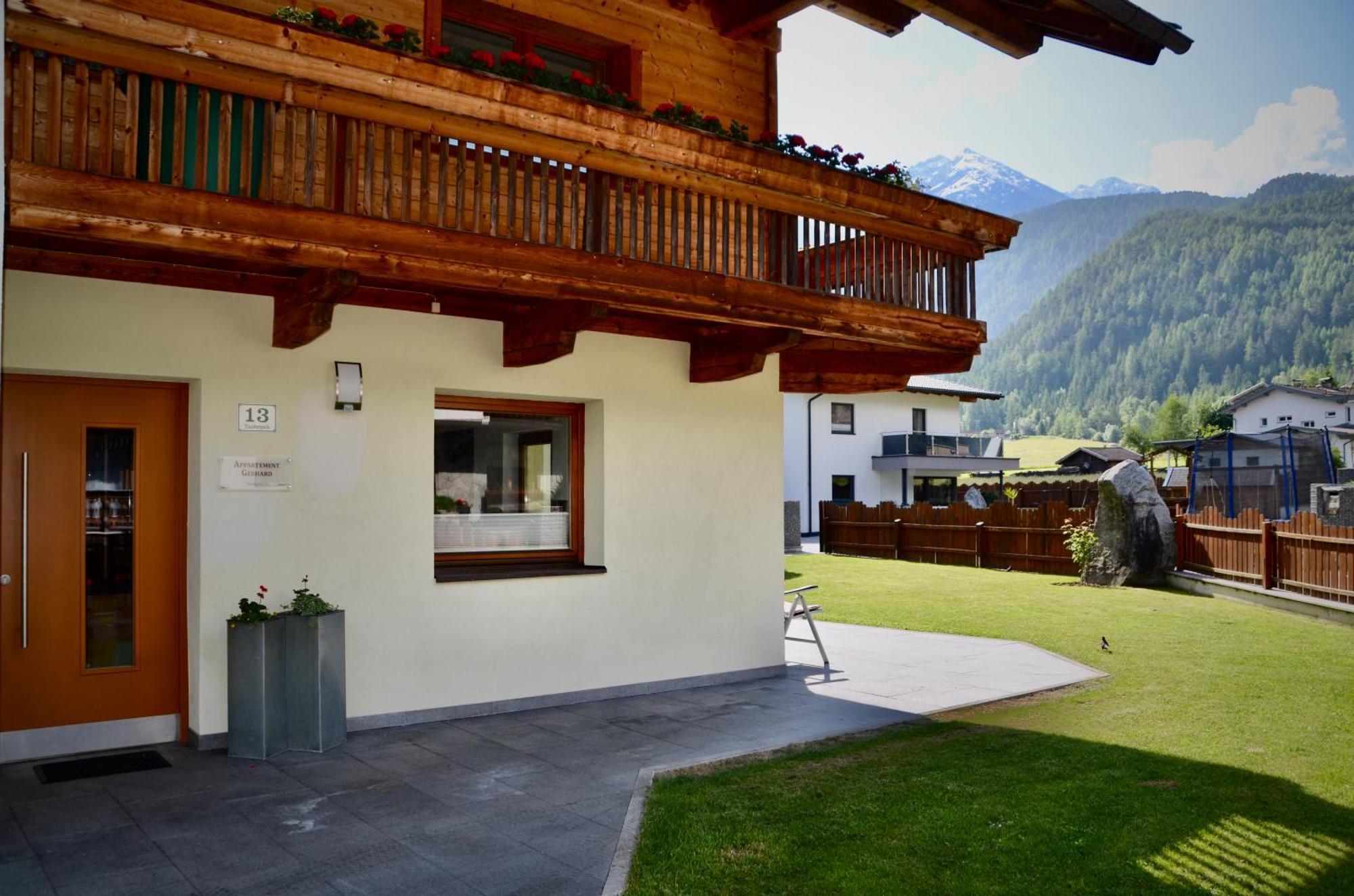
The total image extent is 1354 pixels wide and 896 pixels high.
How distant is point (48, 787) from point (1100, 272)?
18217 centimetres

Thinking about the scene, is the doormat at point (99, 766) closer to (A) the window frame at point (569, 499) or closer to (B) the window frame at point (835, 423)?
(A) the window frame at point (569, 499)

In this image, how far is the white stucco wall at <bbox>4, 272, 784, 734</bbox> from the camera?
21.7 ft

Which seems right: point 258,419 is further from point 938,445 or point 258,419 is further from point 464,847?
point 938,445

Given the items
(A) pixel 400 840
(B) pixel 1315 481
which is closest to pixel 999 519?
(A) pixel 400 840

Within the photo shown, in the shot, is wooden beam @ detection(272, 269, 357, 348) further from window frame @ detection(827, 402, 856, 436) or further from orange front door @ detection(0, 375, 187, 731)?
window frame @ detection(827, 402, 856, 436)

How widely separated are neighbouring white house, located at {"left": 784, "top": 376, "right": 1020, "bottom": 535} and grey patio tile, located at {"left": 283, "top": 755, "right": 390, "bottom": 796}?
32.1 m

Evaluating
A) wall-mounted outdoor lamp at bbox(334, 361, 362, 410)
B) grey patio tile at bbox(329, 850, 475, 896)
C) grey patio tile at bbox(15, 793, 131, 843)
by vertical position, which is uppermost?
wall-mounted outdoor lamp at bbox(334, 361, 362, 410)

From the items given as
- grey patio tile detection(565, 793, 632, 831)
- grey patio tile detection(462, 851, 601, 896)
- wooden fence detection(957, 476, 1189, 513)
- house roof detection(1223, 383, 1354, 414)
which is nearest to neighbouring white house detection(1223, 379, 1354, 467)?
house roof detection(1223, 383, 1354, 414)

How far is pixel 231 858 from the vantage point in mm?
4703

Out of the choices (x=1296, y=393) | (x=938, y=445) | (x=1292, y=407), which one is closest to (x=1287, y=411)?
(x=1292, y=407)

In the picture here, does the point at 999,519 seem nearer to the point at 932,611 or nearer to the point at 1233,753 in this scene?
the point at 932,611

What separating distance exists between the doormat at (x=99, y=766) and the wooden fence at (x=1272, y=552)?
44.6ft

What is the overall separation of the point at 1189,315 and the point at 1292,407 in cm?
7991

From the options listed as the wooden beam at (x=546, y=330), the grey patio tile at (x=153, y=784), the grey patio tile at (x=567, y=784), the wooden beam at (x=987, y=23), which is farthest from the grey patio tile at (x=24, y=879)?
the wooden beam at (x=987, y=23)
